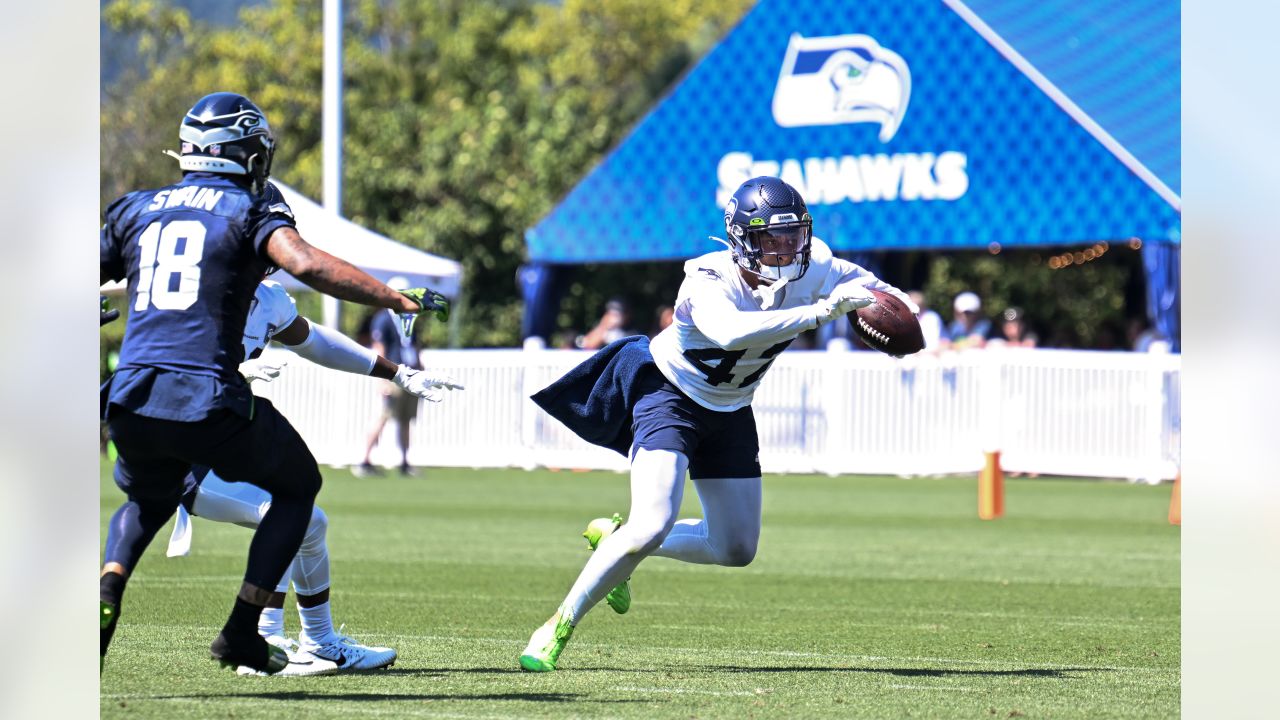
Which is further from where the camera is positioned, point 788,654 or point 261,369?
point 788,654

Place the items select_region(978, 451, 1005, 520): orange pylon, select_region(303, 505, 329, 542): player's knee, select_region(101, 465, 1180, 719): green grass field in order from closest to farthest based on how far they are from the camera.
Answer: select_region(101, 465, 1180, 719): green grass field, select_region(303, 505, 329, 542): player's knee, select_region(978, 451, 1005, 520): orange pylon

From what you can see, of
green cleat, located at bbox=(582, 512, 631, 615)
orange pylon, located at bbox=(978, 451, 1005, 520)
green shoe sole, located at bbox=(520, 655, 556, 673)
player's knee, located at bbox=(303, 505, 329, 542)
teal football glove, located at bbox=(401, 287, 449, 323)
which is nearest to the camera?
teal football glove, located at bbox=(401, 287, 449, 323)

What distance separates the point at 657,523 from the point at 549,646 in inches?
24.7

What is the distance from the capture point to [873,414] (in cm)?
2166

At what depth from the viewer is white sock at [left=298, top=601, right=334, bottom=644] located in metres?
7.37

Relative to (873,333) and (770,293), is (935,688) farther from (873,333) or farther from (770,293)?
(770,293)

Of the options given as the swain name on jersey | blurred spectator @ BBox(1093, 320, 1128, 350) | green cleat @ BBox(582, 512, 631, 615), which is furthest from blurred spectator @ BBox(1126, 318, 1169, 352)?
the swain name on jersey

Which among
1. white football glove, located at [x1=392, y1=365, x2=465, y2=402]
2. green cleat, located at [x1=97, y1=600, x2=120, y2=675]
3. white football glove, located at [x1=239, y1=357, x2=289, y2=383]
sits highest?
white football glove, located at [x1=239, y1=357, x2=289, y2=383]

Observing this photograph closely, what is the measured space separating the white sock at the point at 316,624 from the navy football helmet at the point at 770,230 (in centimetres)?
215

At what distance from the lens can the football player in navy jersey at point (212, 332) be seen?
6.16m

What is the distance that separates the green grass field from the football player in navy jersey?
1.73 ft

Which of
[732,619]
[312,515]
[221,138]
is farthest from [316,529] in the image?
[732,619]

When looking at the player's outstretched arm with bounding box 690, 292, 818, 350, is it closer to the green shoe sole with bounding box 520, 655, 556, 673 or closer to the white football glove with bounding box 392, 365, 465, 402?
the white football glove with bounding box 392, 365, 465, 402
